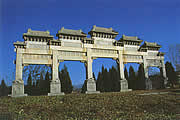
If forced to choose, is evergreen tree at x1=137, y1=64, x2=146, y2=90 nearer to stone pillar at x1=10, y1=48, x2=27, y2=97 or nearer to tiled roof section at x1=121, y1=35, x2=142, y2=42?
tiled roof section at x1=121, y1=35, x2=142, y2=42

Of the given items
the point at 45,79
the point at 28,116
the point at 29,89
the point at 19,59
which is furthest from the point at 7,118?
the point at 45,79

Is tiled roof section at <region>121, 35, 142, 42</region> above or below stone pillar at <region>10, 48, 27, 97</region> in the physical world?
above

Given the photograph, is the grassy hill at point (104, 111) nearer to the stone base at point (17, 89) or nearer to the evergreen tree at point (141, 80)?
the stone base at point (17, 89)

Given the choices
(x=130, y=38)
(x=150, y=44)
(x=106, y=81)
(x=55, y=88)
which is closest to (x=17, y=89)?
(x=55, y=88)

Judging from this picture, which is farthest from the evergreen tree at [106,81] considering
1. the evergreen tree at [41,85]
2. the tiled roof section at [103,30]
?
the tiled roof section at [103,30]

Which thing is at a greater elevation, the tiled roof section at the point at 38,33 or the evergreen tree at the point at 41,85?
the tiled roof section at the point at 38,33

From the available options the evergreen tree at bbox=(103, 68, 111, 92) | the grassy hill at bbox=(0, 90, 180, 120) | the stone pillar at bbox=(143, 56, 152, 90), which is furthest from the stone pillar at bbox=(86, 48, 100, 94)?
the evergreen tree at bbox=(103, 68, 111, 92)

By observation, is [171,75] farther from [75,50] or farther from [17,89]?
[17,89]

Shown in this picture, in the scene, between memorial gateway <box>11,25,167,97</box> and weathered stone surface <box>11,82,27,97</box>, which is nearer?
weathered stone surface <box>11,82,27,97</box>

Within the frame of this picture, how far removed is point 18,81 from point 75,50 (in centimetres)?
698

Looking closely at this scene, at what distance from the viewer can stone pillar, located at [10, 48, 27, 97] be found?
1566cm

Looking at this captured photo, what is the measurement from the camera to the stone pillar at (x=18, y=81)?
15661 millimetres

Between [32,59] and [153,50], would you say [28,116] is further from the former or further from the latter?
[153,50]

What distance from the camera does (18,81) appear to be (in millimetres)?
16000
